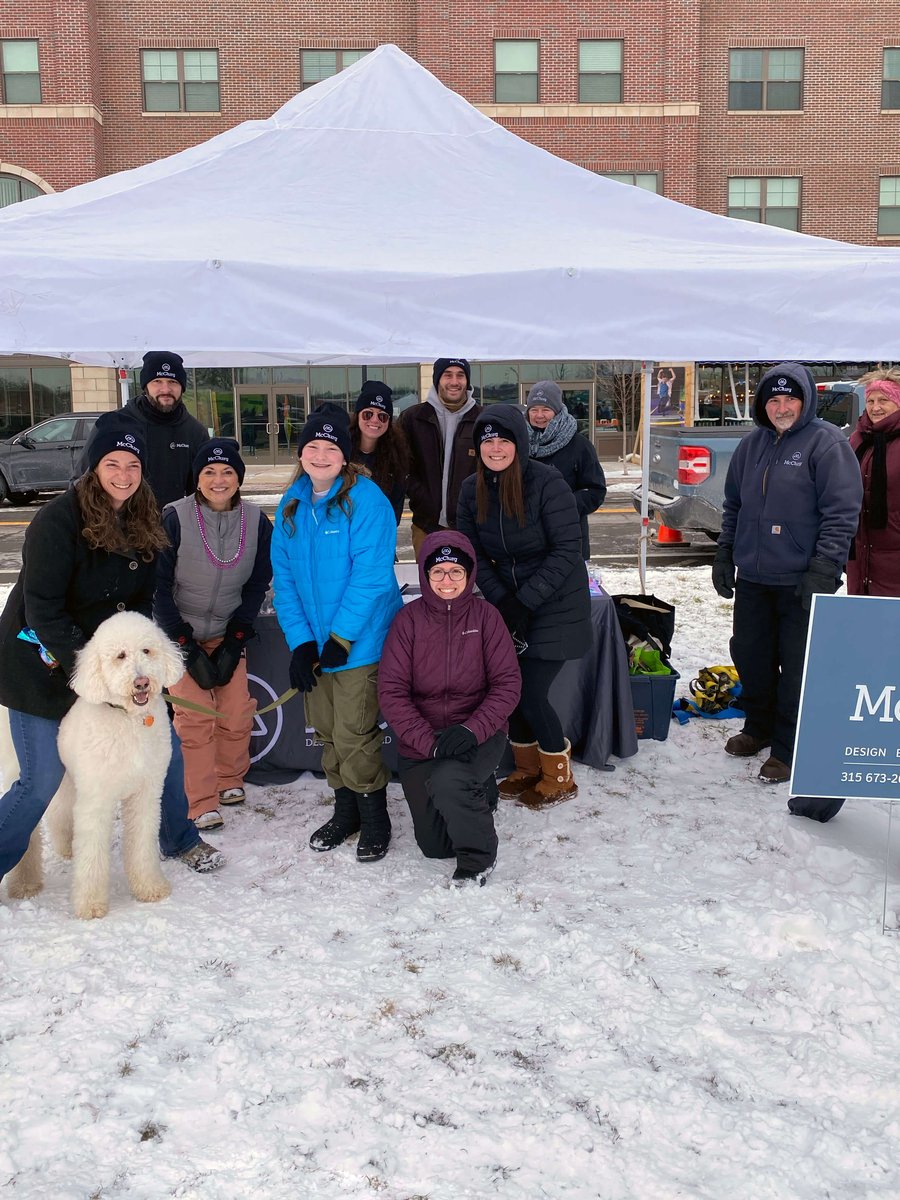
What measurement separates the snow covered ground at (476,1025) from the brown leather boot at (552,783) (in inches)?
12.5

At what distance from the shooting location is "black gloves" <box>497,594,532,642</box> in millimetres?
4562

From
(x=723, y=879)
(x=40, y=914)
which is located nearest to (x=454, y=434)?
(x=723, y=879)

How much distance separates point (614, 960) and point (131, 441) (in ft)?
8.34

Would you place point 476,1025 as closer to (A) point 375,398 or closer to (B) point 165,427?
(A) point 375,398

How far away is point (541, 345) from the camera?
4.20m

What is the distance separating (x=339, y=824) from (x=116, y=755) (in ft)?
3.94

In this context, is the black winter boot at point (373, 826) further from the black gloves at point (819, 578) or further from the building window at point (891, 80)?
the building window at point (891, 80)

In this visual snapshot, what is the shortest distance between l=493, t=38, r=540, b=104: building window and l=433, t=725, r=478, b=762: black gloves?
84.6 feet

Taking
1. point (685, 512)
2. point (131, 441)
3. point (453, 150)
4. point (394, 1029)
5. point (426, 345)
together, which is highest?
Result: point (453, 150)

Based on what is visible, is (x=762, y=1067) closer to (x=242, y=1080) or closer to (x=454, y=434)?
(x=242, y=1080)

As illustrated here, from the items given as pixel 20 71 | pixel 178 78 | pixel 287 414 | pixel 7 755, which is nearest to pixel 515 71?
pixel 178 78

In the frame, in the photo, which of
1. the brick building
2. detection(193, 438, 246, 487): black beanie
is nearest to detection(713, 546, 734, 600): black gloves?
detection(193, 438, 246, 487): black beanie

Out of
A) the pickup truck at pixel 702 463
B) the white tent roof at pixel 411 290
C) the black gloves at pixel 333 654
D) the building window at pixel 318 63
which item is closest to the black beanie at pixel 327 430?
the white tent roof at pixel 411 290

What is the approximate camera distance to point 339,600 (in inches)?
160
